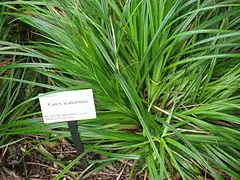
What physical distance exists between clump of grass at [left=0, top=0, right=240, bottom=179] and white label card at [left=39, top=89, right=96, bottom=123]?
11cm

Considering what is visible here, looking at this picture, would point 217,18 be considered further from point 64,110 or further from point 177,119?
point 64,110

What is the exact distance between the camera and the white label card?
0.90 metres

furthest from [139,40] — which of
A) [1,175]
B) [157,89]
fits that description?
[1,175]

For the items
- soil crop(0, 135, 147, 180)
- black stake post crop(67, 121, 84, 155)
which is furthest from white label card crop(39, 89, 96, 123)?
soil crop(0, 135, 147, 180)

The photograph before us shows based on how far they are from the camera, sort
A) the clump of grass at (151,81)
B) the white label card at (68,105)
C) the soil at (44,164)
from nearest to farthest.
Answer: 1. the white label card at (68,105)
2. the clump of grass at (151,81)
3. the soil at (44,164)

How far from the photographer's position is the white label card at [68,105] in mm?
905

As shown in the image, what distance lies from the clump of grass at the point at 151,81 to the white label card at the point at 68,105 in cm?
11

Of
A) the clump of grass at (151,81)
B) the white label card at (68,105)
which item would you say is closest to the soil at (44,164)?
the clump of grass at (151,81)

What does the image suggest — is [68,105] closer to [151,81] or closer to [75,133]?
[75,133]

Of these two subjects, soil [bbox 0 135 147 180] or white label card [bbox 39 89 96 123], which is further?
soil [bbox 0 135 147 180]

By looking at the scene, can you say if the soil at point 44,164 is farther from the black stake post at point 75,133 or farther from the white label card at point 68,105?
the white label card at point 68,105

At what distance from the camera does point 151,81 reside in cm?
113

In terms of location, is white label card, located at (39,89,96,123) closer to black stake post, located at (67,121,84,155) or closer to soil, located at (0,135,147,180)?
black stake post, located at (67,121,84,155)

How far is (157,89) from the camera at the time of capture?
44.0 inches
